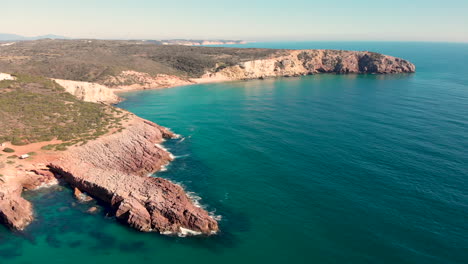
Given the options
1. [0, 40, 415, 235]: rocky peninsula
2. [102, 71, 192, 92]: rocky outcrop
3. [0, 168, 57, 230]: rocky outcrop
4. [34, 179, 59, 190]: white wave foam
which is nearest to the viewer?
[0, 168, 57, 230]: rocky outcrop

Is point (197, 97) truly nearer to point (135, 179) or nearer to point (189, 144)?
point (189, 144)

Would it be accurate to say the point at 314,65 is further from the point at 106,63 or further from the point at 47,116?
the point at 47,116

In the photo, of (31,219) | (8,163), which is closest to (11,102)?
(8,163)

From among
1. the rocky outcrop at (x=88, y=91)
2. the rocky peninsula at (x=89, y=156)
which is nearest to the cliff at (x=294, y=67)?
the rocky peninsula at (x=89, y=156)

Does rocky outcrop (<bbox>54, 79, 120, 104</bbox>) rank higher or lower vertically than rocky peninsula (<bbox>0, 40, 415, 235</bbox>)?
higher

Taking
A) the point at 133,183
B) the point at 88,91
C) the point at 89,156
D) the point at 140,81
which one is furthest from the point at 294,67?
the point at 133,183

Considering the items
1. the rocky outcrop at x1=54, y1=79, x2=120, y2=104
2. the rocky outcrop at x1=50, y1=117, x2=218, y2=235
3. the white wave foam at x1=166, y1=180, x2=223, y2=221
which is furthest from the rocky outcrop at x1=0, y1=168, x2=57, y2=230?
the rocky outcrop at x1=54, y1=79, x2=120, y2=104

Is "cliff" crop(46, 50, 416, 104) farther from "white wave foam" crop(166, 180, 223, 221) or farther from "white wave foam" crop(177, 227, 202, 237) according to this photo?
"white wave foam" crop(177, 227, 202, 237)
